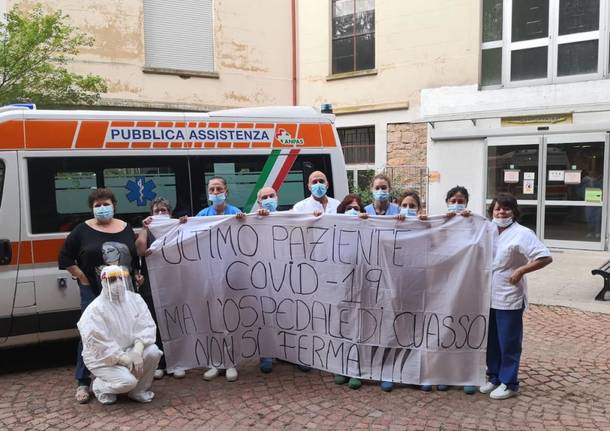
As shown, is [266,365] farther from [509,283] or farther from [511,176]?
[511,176]

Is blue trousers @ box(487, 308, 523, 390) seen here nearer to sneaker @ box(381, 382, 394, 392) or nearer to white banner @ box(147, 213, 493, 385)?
white banner @ box(147, 213, 493, 385)

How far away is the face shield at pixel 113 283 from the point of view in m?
4.32

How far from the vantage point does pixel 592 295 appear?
26.9 ft

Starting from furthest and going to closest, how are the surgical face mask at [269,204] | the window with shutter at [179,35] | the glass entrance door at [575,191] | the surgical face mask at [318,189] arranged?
1. the window with shutter at [179,35]
2. the glass entrance door at [575,191]
3. the surgical face mask at [318,189]
4. the surgical face mask at [269,204]

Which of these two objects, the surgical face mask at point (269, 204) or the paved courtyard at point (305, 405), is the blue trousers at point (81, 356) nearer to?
the paved courtyard at point (305, 405)

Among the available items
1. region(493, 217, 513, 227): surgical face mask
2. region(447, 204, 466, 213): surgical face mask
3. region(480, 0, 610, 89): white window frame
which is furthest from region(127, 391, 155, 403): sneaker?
region(480, 0, 610, 89): white window frame

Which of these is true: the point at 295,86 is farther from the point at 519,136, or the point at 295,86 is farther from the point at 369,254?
the point at 369,254

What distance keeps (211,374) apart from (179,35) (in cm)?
1321

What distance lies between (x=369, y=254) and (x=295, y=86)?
45.7ft

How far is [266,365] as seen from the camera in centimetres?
522

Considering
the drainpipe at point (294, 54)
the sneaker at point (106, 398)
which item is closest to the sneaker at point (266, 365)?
the sneaker at point (106, 398)

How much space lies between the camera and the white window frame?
12117mm

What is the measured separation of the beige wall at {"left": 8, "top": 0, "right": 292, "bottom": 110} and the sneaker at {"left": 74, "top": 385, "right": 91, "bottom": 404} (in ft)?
38.3

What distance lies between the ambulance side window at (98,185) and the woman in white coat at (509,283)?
3.06 metres
